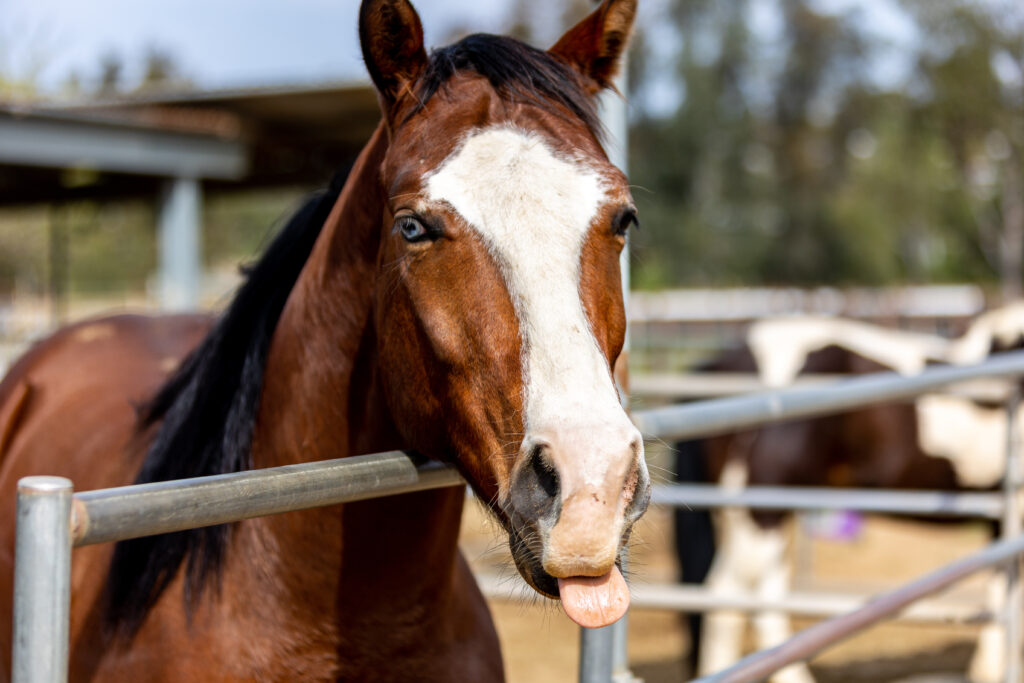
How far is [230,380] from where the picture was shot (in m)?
1.75

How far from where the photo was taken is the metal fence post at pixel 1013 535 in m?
3.04

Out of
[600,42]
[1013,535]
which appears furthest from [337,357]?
[1013,535]

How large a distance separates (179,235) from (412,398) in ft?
29.2

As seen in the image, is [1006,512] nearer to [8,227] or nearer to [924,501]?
[924,501]

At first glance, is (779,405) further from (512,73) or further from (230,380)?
(230,380)

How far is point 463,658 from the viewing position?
5.38 feet

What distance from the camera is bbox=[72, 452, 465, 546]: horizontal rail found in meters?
0.87

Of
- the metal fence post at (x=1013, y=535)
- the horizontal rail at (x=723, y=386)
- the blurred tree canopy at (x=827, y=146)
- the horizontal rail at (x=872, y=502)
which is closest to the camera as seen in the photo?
the metal fence post at (x=1013, y=535)

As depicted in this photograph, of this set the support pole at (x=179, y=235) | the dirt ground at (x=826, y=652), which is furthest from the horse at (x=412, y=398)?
the support pole at (x=179, y=235)

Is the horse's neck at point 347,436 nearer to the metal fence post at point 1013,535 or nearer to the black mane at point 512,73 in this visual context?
the black mane at point 512,73

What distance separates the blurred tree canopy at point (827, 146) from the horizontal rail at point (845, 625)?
23532mm

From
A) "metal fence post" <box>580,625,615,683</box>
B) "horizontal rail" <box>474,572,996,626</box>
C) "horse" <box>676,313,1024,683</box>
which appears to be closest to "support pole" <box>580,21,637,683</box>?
"metal fence post" <box>580,625,615,683</box>

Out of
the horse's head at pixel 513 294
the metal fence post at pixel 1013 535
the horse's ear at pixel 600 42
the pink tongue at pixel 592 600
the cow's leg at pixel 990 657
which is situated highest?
the horse's ear at pixel 600 42

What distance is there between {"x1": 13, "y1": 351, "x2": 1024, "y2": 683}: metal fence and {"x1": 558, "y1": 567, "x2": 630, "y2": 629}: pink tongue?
0.29 metres
